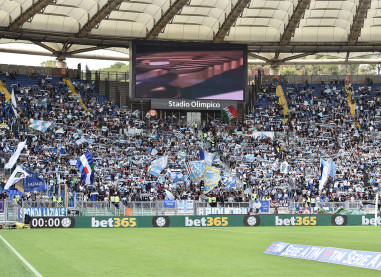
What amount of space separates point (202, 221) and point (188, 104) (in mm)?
25737

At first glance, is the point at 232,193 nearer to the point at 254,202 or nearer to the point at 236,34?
the point at 254,202

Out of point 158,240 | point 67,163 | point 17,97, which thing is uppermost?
point 17,97

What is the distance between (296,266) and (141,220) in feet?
85.4

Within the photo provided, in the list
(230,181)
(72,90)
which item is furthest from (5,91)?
(230,181)

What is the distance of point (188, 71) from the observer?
68.1 m

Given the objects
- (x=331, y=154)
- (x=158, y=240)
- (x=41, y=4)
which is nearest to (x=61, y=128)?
(x=41, y=4)

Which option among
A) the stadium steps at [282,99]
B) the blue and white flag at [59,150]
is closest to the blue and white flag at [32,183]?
the blue and white flag at [59,150]

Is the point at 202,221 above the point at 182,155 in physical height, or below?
below

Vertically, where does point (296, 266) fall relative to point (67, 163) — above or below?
below

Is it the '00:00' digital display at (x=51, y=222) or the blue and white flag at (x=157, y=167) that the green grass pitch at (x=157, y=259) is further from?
the blue and white flag at (x=157, y=167)

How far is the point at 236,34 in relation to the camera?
6962 centimetres

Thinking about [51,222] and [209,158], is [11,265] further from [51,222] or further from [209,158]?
[209,158]

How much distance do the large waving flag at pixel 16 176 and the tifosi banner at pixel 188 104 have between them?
25.3 metres

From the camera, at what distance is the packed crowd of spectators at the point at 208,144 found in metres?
55.1
